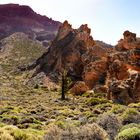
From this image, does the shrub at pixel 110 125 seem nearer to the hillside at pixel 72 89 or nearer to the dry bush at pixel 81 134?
Answer: the hillside at pixel 72 89

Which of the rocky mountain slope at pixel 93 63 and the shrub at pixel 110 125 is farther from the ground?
the rocky mountain slope at pixel 93 63

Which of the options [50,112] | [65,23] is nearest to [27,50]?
[65,23]

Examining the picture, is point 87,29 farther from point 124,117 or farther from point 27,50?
point 124,117

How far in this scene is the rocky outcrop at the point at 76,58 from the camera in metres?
76.2

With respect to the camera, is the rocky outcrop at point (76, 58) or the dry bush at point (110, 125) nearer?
the dry bush at point (110, 125)

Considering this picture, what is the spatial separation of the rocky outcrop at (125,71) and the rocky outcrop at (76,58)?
5.02 metres

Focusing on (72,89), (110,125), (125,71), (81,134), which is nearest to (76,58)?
(72,89)

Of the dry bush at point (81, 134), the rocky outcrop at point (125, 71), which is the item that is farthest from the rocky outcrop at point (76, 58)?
the dry bush at point (81, 134)

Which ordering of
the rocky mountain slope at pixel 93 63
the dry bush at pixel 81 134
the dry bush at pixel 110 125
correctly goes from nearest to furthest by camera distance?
the dry bush at pixel 81 134, the dry bush at pixel 110 125, the rocky mountain slope at pixel 93 63

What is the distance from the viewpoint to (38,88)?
84.4 meters

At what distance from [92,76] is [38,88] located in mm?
14326

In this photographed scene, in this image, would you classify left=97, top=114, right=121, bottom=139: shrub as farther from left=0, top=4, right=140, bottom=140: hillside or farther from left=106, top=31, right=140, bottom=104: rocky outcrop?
left=106, top=31, right=140, bottom=104: rocky outcrop

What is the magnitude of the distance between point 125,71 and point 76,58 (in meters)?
28.0

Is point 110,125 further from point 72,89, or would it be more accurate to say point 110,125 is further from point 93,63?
point 93,63
